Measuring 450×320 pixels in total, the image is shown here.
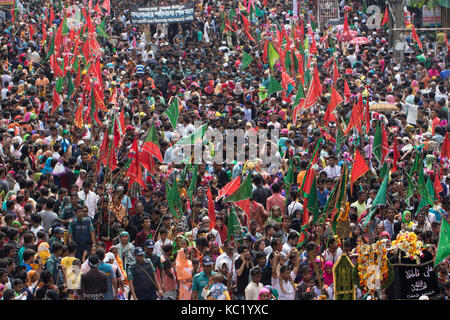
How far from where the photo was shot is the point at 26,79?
1922cm

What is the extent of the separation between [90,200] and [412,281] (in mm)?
4500

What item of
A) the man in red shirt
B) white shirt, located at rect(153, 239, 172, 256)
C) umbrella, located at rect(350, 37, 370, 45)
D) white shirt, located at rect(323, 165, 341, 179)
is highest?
umbrella, located at rect(350, 37, 370, 45)

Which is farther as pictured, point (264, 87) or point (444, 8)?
point (444, 8)

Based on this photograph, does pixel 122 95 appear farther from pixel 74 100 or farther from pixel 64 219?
pixel 64 219

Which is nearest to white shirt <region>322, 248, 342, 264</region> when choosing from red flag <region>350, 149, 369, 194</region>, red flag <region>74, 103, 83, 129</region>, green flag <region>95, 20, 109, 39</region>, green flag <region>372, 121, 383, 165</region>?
red flag <region>350, 149, 369, 194</region>

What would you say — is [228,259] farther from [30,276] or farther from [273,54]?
[273,54]

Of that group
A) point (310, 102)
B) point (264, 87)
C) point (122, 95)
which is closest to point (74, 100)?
point (122, 95)

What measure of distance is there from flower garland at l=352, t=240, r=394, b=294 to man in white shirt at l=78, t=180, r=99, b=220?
4080mm

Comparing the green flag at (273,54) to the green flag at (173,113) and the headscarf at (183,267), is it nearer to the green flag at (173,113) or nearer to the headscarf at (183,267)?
the green flag at (173,113)

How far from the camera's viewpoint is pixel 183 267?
9.84m

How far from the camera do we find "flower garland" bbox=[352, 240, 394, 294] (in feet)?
29.5

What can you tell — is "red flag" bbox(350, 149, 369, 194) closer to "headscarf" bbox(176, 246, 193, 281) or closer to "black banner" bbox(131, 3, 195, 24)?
"headscarf" bbox(176, 246, 193, 281)

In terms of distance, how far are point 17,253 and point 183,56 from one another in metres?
14.1
